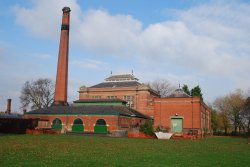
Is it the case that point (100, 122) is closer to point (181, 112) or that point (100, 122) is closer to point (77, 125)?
point (77, 125)

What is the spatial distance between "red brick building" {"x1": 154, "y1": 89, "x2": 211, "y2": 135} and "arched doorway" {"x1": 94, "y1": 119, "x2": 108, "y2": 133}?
921 centimetres

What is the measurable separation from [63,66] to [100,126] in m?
13.1

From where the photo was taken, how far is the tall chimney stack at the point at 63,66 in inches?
2012

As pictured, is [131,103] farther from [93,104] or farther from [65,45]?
[65,45]

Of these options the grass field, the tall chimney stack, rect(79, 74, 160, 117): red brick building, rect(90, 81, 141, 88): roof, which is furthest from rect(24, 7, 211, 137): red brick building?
the grass field

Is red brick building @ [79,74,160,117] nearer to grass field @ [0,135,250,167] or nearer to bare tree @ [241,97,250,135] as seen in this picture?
bare tree @ [241,97,250,135]

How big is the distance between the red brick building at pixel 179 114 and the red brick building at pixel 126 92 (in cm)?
881

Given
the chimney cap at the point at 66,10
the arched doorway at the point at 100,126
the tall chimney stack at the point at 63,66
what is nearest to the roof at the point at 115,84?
the tall chimney stack at the point at 63,66

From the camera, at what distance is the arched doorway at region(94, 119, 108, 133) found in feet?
146

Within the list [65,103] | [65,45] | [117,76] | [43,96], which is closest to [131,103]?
[117,76]

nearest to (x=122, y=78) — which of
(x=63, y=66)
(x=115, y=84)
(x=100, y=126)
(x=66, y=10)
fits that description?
(x=115, y=84)

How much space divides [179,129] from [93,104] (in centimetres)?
1567

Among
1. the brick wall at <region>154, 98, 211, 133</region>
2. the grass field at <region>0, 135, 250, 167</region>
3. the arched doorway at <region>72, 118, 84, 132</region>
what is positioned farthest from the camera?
the brick wall at <region>154, 98, 211, 133</region>

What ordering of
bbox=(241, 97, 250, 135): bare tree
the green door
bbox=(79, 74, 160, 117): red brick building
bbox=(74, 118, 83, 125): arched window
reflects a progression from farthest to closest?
bbox=(79, 74, 160, 117): red brick building
bbox=(241, 97, 250, 135): bare tree
the green door
bbox=(74, 118, 83, 125): arched window
